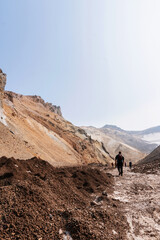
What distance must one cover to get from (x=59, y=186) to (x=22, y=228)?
292cm

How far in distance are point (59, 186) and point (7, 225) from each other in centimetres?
299

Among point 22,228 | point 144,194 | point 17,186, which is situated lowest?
point 144,194

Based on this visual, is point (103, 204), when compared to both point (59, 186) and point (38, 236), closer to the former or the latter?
point (59, 186)

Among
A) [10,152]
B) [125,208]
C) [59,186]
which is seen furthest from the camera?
[10,152]

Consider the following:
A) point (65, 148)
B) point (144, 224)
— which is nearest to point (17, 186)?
point (144, 224)

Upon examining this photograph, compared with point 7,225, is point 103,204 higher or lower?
lower

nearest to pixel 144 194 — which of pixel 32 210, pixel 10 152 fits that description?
pixel 32 210

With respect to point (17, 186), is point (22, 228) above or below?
below

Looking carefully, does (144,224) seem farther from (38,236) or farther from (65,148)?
(65,148)

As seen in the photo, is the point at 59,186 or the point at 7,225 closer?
the point at 7,225

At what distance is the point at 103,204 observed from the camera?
5.22 metres

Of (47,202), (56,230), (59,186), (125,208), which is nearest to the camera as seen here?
(56,230)

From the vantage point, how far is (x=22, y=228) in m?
3.06

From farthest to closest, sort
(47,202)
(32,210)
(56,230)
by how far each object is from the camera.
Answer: (47,202) → (32,210) → (56,230)
